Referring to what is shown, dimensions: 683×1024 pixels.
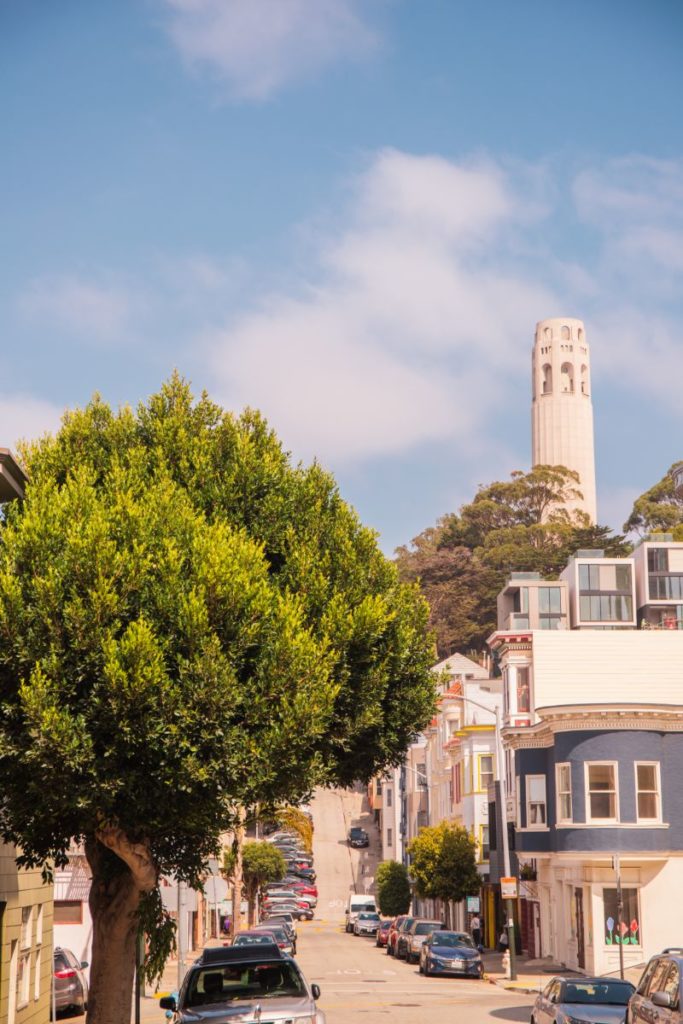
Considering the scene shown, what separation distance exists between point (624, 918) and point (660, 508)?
104m

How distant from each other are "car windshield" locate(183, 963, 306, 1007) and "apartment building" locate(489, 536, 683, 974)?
2117cm

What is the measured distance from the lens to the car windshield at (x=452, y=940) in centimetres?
4612

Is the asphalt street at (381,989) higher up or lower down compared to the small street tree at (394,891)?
lower down

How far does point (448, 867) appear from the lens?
6231cm

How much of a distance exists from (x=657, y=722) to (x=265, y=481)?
91.9 ft

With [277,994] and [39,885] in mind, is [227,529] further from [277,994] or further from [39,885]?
[39,885]

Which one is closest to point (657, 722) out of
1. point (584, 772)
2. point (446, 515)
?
point (584, 772)

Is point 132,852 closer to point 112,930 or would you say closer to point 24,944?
point 112,930

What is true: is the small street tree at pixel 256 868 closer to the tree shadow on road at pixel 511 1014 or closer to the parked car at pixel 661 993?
the tree shadow on road at pixel 511 1014

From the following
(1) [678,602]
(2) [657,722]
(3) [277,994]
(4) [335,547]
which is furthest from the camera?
(1) [678,602]

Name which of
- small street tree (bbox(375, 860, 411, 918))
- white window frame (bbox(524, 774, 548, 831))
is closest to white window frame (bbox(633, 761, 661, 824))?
white window frame (bbox(524, 774, 548, 831))

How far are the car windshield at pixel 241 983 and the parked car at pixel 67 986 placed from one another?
12.6 m

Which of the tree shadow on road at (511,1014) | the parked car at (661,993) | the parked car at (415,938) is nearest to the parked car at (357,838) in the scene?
the parked car at (415,938)

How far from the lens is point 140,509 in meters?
18.3
